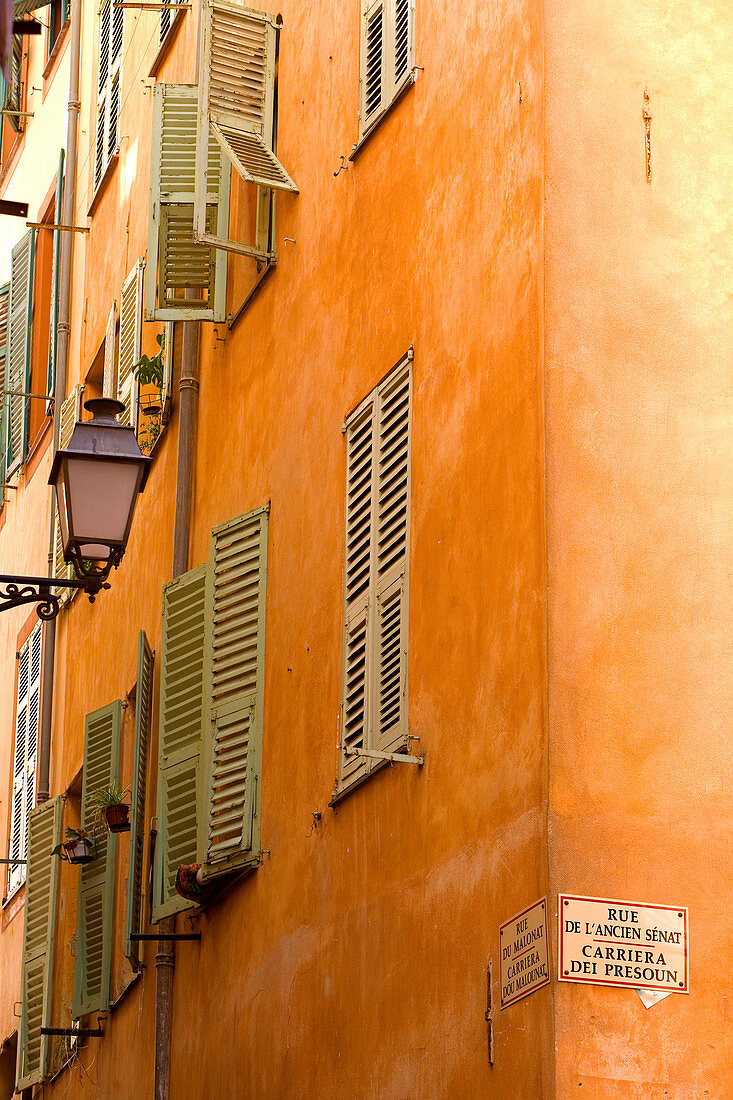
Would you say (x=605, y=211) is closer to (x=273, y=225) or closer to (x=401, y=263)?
(x=401, y=263)

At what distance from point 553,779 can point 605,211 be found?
2191 mm

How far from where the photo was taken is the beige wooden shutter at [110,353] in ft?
50.0

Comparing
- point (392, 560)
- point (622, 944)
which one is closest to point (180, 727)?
point (392, 560)

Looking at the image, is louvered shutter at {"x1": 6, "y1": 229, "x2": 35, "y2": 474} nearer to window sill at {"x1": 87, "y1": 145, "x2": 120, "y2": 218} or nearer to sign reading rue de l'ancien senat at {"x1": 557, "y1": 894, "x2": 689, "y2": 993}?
window sill at {"x1": 87, "y1": 145, "x2": 120, "y2": 218}

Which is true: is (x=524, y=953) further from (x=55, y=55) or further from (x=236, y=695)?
(x=55, y=55)

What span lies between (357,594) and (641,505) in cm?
216

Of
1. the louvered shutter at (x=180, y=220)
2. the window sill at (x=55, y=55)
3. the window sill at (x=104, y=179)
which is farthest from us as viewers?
the window sill at (x=55, y=55)

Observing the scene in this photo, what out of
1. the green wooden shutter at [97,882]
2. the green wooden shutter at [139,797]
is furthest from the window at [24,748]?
the green wooden shutter at [139,797]

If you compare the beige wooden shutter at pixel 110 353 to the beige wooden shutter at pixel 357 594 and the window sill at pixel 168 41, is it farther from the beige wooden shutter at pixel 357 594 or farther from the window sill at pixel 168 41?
the beige wooden shutter at pixel 357 594

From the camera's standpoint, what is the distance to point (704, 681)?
284 inches

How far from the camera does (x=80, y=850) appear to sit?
13695 mm

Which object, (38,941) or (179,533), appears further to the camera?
(38,941)

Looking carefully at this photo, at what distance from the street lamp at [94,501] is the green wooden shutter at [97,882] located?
541 centimetres

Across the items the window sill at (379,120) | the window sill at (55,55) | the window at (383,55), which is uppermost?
the window sill at (55,55)
